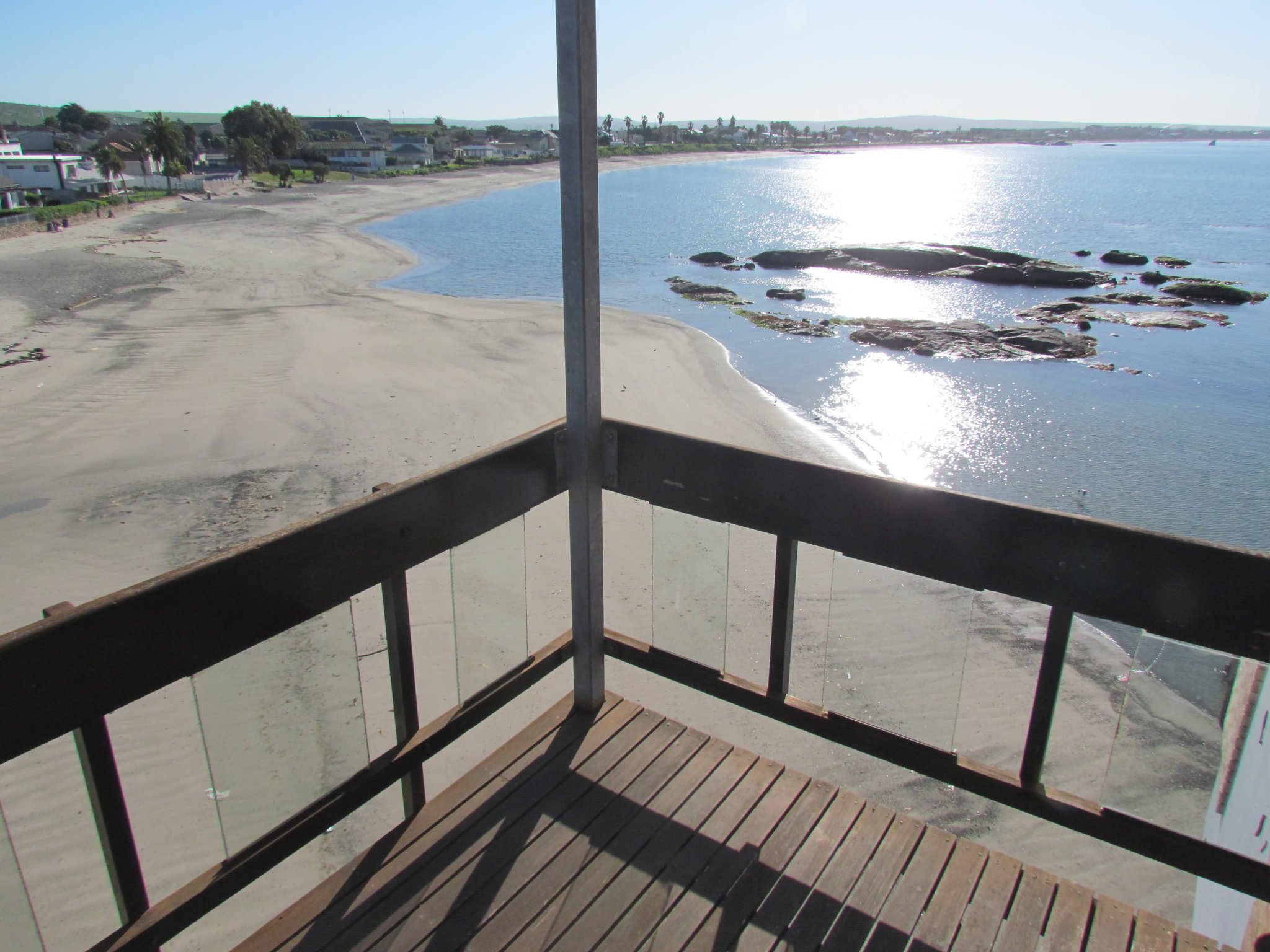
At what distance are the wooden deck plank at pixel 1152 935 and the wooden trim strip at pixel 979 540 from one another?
798mm

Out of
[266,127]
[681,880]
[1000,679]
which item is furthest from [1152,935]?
[266,127]

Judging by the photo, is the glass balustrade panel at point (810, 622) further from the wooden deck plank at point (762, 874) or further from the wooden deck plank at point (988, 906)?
the wooden deck plank at point (988, 906)

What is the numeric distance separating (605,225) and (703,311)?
23.0 metres

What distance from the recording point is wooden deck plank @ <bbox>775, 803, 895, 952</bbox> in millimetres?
2156

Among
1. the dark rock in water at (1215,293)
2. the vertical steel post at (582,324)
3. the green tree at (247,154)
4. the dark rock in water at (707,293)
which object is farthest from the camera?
the green tree at (247,154)

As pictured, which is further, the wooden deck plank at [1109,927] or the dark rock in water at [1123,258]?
the dark rock in water at [1123,258]

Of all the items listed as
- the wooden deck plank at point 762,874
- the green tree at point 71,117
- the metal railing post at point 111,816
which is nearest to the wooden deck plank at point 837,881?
the wooden deck plank at point 762,874

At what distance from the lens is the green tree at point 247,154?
226ft

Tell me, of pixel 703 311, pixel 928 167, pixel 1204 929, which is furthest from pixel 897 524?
pixel 928 167

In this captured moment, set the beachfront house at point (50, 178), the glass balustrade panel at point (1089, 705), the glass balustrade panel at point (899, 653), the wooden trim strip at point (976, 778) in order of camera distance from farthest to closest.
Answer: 1. the beachfront house at point (50, 178)
2. the glass balustrade panel at point (1089, 705)
3. the glass balustrade panel at point (899, 653)
4. the wooden trim strip at point (976, 778)

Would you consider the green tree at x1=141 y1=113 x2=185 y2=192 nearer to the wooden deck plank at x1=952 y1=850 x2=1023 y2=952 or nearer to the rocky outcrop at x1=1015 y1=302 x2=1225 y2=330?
the rocky outcrop at x1=1015 y1=302 x2=1225 y2=330

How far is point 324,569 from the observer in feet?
6.79

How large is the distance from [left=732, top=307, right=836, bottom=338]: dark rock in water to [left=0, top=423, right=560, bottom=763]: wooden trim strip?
18.5 metres

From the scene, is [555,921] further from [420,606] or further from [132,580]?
[132,580]
